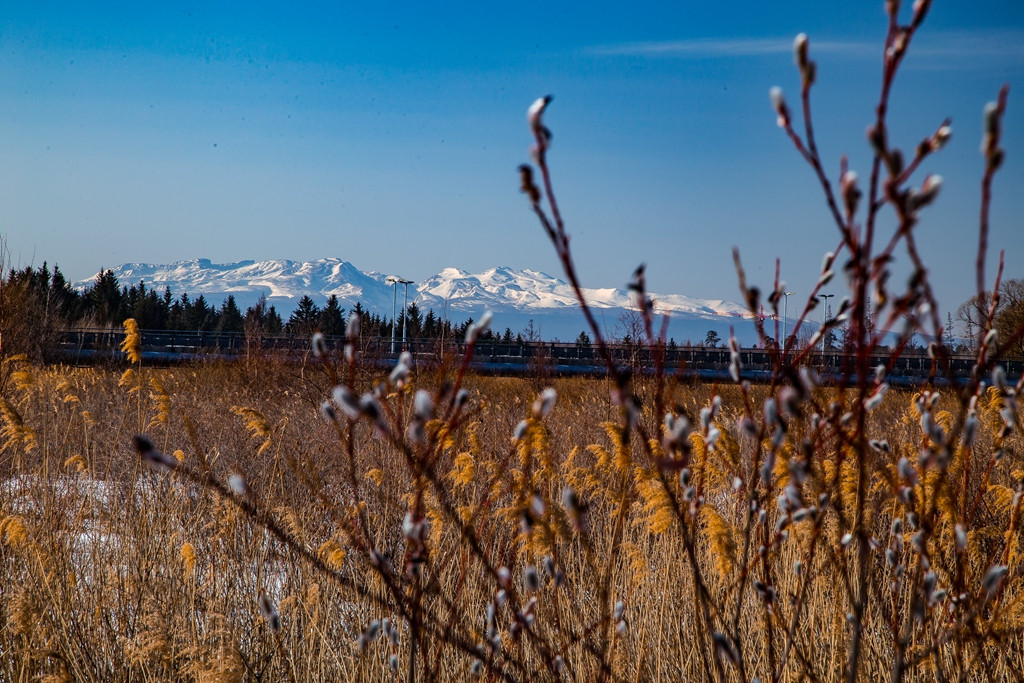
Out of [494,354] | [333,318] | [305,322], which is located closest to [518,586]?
[494,354]

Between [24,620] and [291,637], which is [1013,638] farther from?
[24,620]

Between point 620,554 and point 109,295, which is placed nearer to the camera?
point 620,554

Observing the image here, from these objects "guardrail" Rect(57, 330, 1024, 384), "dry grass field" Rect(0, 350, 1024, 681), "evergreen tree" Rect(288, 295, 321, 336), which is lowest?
"dry grass field" Rect(0, 350, 1024, 681)

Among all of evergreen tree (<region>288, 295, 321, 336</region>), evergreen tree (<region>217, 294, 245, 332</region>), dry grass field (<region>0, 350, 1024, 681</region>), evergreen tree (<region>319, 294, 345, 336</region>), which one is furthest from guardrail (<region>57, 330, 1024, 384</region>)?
evergreen tree (<region>217, 294, 245, 332</region>)

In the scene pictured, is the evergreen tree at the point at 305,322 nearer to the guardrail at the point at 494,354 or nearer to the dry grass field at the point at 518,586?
the guardrail at the point at 494,354

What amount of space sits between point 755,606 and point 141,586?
2705 mm

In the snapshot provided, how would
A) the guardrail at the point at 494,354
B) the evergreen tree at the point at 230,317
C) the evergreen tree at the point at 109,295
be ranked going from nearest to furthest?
the guardrail at the point at 494,354
the evergreen tree at the point at 109,295
the evergreen tree at the point at 230,317

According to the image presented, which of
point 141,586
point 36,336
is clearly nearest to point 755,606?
point 141,586

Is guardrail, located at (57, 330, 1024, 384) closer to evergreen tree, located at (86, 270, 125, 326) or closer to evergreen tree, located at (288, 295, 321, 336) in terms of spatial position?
evergreen tree, located at (288, 295, 321, 336)

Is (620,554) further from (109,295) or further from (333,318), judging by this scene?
(109,295)

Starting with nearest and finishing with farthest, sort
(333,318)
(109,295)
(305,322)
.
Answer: (305,322) → (109,295) → (333,318)

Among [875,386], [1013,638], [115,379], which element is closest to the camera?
[875,386]

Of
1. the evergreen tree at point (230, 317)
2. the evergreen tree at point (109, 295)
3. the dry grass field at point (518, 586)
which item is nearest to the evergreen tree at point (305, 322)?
the evergreen tree at point (230, 317)

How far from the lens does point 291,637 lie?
3.44 metres
